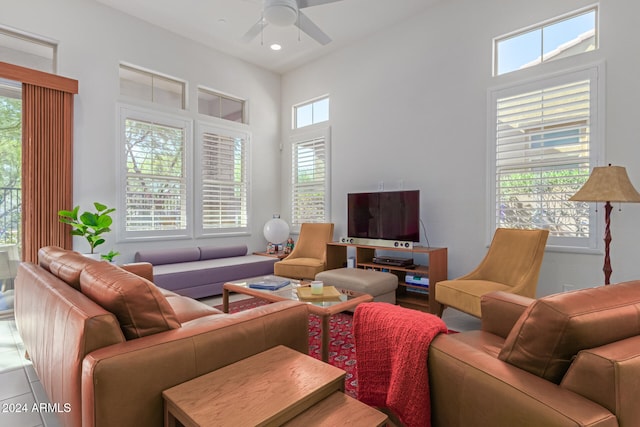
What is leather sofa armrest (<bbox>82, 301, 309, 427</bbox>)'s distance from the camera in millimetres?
1126

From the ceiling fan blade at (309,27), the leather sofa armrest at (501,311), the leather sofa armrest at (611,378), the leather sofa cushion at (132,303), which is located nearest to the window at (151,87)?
the ceiling fan blade at (309,27)

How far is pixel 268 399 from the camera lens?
3.63ft

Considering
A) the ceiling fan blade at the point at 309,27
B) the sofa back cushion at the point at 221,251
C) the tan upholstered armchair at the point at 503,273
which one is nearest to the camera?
the tan upholstered armchair at the point at 503,273

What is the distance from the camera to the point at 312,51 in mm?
5211

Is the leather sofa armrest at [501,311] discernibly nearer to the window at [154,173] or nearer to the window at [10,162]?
the window at [154,173]

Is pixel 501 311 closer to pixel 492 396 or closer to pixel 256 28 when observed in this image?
pixel 492 396

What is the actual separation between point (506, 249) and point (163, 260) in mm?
4010

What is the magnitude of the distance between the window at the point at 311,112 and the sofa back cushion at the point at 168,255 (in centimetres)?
273

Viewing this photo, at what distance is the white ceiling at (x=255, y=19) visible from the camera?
4023 mm

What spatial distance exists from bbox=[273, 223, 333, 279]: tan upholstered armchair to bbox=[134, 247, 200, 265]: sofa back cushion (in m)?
1.20

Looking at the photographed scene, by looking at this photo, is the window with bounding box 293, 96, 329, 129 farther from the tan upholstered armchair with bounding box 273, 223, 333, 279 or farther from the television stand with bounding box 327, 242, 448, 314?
the television stand with bounding box 327, 242, 448, 314

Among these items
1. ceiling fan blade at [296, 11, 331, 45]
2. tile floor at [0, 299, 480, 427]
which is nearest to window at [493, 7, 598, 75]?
ceiling fan blade at [296, 11, 331, 45]

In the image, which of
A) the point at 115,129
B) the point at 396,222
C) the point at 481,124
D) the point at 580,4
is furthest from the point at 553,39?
the point at 115,129

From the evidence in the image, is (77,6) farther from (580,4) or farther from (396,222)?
(580,4)
